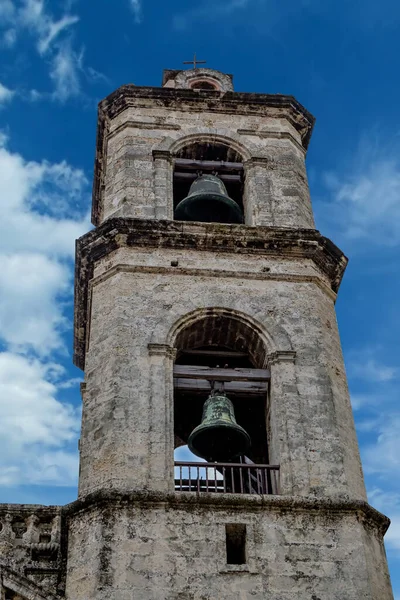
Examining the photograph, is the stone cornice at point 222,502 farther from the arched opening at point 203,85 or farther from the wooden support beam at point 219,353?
the arched opening at point 203,85

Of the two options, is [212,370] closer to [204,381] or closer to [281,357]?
[204,381]

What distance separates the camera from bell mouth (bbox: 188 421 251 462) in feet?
45.6

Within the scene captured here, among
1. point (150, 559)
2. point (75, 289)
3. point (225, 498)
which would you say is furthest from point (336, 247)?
point (150, 559)

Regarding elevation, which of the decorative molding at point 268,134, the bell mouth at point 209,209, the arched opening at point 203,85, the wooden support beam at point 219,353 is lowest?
the wooden support beam at point 219,353

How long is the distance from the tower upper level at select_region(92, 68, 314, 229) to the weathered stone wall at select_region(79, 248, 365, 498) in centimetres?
137

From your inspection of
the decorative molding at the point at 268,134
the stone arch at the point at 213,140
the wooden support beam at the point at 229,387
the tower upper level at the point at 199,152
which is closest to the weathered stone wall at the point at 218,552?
the wooden support beam at the point at 229,387

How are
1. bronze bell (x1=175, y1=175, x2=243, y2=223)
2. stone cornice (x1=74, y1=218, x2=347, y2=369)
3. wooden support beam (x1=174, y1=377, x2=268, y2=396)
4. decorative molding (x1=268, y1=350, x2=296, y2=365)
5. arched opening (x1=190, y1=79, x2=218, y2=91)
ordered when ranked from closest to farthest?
1. decorative molding (x1=268, y1=350, x2=296, y2=365)
2. wooden support beam (x1=174, y1=377, x2=268, y2=396)
3. stone cornice (x1=74, y1=218, x2=347, y2=369)
4. bronze bell (x1=175, y1=175, x2=243, y2=223)
5. arched opening (x1=190, y1=79, x2=218, y2=91)

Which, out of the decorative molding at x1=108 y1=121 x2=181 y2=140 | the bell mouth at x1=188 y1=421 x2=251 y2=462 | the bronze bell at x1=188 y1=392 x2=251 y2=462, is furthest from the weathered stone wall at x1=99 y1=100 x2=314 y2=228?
the bell mouth at x1=188 y1=421 x2=251 y2=462

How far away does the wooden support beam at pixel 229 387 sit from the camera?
1450 cm

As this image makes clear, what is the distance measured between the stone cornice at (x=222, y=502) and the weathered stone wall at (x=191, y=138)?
5606 mm

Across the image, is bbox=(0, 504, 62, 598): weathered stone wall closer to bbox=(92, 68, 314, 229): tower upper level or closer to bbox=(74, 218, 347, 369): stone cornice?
bbox=(74, 218, 347, 369): stone cornice

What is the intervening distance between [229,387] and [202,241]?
2.51 metres

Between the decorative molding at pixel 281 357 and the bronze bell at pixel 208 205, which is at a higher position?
the bronze bell at pixel 208 205

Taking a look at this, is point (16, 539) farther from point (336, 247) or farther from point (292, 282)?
point (336, 247)
